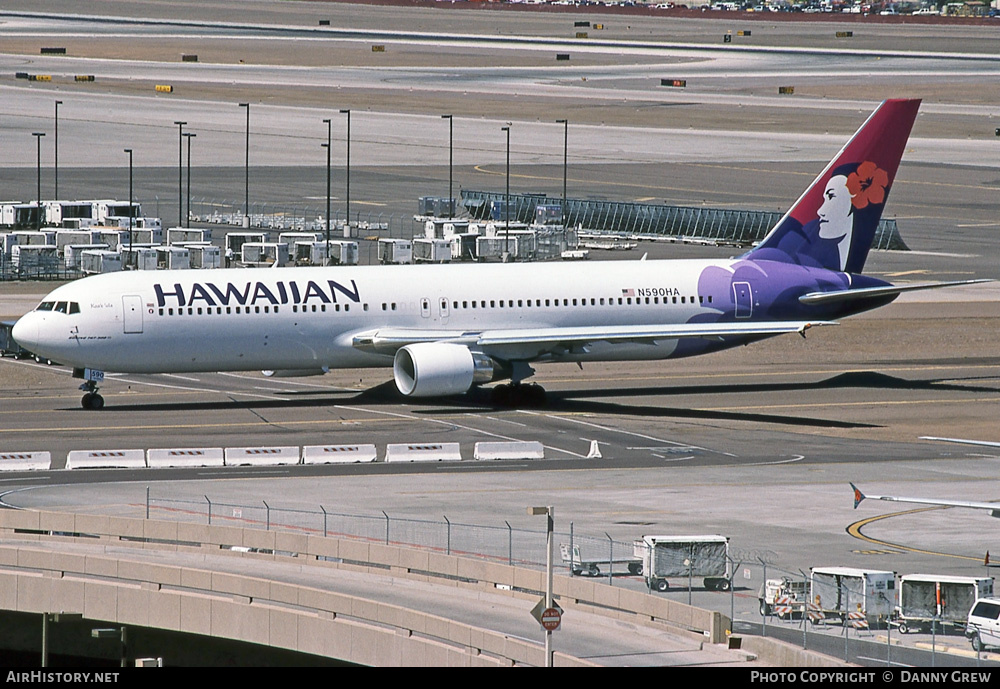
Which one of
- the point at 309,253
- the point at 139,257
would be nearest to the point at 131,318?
Result: the point at 139,257

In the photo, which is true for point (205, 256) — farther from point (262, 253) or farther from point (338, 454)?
point (338, 454)

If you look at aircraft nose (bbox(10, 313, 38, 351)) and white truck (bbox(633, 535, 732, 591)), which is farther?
aircraft nose (bbox(10, 313, 38, 351))

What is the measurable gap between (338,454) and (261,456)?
259 centimetres

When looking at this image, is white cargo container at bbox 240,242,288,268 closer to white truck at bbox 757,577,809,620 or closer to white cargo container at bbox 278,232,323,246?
white cargo container at bbox 278,232,323,246

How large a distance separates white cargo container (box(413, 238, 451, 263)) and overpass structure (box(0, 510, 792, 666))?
71466mm

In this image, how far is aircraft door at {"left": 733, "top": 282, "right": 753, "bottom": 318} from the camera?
73.8m

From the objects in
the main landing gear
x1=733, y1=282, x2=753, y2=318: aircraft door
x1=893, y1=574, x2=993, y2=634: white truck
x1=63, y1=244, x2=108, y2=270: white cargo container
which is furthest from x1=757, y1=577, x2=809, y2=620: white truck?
x1=63, y1=244, x2=108, y2=270: white cargo container

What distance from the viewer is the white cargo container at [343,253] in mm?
116062

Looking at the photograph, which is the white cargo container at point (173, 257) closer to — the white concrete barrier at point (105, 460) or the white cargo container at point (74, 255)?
the white cargo container at point (74, 255)

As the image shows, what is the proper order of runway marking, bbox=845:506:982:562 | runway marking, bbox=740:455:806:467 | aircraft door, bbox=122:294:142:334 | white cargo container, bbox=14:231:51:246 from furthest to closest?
1. white cargo container, bbox=14:231:51:246
2. aircraft door, bbox=122:294:142:334
3. runway marking, bbox=740:455:806:467
4. runway marking, bbox=845:506:982:562

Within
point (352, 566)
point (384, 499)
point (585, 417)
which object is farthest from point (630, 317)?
point (352, 566)

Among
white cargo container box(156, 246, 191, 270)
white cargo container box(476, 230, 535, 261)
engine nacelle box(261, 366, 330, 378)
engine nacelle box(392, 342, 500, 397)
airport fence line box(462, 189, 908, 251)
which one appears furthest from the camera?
airport fence line box(462, 189, 908, 251)
